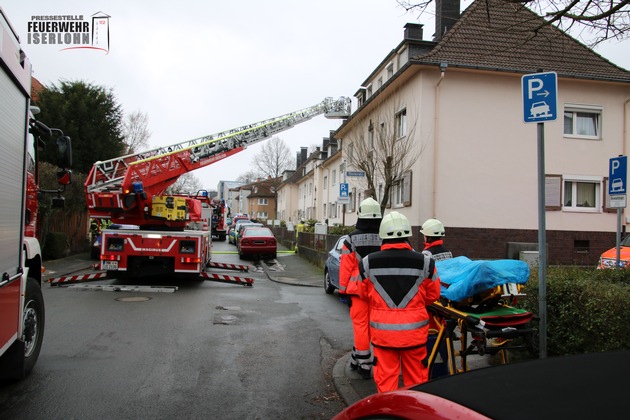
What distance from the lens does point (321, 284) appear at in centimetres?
1496

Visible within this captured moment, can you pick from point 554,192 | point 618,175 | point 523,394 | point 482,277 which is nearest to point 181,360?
point 482,277

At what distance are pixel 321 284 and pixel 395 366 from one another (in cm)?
1116

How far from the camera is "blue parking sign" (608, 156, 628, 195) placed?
308 inches

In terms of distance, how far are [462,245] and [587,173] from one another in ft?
18.1

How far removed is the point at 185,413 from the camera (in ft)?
14.4

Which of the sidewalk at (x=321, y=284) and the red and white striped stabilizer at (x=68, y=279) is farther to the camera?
the red and white striped stabilizer at (x=68, y=279)

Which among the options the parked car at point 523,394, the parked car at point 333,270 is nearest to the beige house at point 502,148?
the parked car at point 333,270

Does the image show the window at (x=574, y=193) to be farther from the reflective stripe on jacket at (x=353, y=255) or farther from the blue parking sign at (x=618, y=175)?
the reflective stripe on jacket at (x=353, y=255)

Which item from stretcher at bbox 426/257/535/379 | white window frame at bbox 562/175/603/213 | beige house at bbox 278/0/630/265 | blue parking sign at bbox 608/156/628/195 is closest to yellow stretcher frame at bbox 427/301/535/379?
stretcher at bbox 426/257/535/379

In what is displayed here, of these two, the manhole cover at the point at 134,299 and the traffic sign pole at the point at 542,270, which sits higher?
the traffic sign pole at the point at 542,270

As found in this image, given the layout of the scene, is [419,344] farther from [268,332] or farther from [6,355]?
[268,332]

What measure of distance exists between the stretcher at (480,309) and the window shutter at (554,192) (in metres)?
14.4

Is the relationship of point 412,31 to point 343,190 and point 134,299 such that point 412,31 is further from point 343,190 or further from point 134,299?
point 134,299

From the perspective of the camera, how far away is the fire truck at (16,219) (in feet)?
12.7
